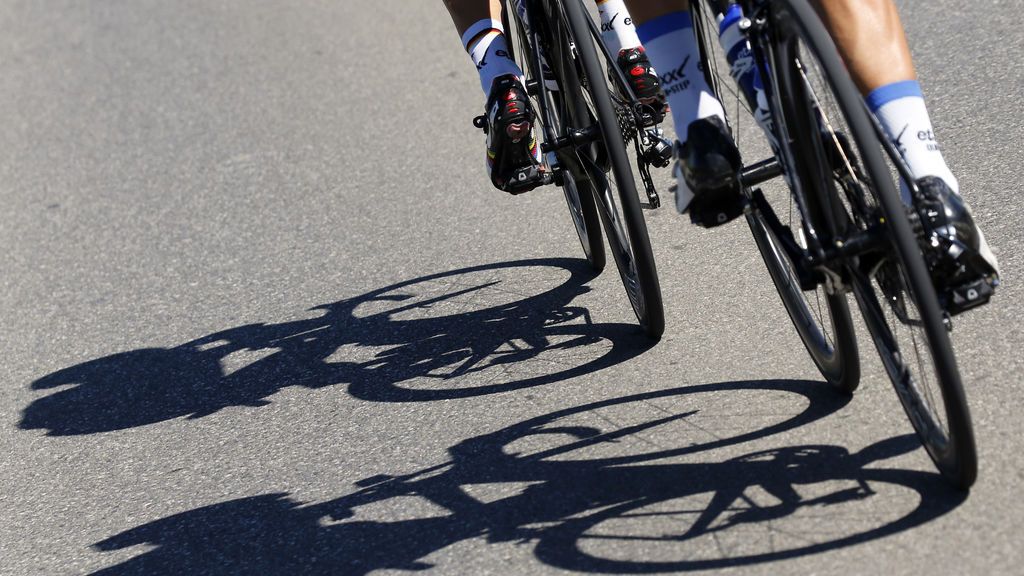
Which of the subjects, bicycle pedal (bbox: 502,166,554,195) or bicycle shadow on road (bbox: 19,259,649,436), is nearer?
bicycle shadow on road (bbox: 19,259,649,436)

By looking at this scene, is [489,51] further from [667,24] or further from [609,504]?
[609,504]

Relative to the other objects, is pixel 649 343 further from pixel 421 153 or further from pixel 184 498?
pixel 421 153

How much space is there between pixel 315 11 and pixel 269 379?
557 cm

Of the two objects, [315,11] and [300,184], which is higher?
[315,11]

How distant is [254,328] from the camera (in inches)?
203

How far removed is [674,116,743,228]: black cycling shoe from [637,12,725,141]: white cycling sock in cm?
4

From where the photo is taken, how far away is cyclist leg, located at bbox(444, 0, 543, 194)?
4.39 m

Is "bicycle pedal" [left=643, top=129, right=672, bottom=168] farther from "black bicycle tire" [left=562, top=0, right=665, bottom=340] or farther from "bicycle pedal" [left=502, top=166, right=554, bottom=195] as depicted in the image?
"black bicycle tire" [left=562, top=0, right=665, bottom=340]

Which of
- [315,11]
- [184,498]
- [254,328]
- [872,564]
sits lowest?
[872,564]

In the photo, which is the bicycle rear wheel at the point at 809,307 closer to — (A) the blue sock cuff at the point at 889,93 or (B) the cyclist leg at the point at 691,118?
(B) the cyclist leg at the point at 691,118

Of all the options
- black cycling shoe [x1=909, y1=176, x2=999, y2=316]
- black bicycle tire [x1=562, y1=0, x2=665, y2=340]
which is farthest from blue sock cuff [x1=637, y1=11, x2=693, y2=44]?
black cycling shoe [x1=909, y1=176, x2=999, y2=316]

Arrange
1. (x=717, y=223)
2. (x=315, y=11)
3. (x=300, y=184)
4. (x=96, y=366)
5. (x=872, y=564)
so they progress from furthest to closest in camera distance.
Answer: (x=315, y=11)
(x=300, y=184)
(x=96, y=366)
(x=717, y=223)
(x=872, y=564)

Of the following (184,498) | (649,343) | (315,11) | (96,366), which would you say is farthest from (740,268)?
(315,11)

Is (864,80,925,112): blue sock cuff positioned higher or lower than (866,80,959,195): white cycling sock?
higher
